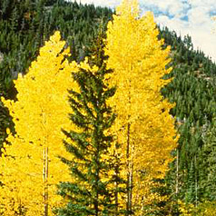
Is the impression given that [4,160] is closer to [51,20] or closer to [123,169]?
[123,169]

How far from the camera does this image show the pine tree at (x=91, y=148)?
1135cm

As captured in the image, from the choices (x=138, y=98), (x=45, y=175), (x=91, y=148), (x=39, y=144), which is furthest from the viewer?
(x=39, y=144)

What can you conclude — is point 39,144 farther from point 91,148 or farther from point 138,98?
point 138,98

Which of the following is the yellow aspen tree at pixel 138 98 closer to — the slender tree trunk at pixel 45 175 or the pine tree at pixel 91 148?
the pine tree at pixel 91 148

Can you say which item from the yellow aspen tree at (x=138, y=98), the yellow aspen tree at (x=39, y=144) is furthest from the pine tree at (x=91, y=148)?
the yellow aspen tree at (x=39, y=144)

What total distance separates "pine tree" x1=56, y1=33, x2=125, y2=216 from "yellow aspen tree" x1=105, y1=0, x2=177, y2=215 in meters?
1.13

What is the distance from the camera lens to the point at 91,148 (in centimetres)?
1189

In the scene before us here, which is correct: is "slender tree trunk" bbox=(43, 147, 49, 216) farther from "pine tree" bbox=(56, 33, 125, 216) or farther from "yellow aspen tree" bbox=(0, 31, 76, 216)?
"pine tree" bbox=(56, 33, 125, 216)

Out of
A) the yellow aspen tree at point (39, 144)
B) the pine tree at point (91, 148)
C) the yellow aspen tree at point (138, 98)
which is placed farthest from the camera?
the yellow aspen tree at point (39, 144)

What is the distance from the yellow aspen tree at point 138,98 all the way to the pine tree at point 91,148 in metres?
1.13

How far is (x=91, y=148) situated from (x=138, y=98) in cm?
273

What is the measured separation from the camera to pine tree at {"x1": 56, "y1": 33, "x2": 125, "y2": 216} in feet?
37.2

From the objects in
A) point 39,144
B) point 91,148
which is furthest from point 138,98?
point 39,144

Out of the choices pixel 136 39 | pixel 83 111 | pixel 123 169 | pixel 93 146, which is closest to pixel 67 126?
pixel 83 111
